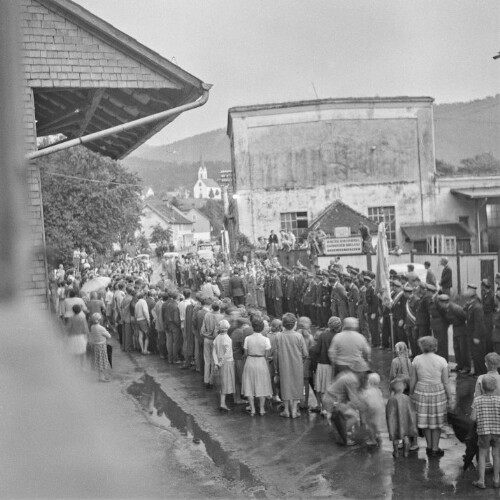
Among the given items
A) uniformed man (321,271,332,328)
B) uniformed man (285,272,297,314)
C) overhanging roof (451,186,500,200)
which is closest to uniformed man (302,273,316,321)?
uniformed man (321,271,332,328)

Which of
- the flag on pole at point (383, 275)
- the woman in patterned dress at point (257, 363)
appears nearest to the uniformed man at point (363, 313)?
the flag on pole at point (383, 275)

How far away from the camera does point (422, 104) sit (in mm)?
36344

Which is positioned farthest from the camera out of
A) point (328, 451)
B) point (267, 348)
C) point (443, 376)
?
point (267, 348)

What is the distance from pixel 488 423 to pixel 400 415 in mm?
1337

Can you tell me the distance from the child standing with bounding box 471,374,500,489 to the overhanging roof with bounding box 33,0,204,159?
14.9 feet

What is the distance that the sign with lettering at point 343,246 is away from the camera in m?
24.7

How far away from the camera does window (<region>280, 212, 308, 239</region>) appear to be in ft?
118

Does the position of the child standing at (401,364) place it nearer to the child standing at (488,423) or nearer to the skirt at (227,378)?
the child standing at (488,423)

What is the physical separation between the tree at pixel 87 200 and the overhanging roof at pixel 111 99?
64.0 ft

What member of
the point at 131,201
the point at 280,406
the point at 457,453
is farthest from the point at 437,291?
the point at 131,201

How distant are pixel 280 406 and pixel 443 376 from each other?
3.77 metres

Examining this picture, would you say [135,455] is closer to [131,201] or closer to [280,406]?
[280,406]

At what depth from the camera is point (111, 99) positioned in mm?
12156

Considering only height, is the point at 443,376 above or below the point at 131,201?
below
